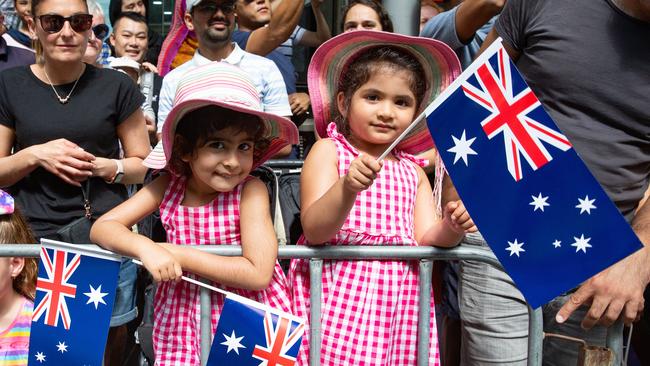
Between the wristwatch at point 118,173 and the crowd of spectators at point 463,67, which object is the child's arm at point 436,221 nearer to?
the crowd of spectators at point 463,67

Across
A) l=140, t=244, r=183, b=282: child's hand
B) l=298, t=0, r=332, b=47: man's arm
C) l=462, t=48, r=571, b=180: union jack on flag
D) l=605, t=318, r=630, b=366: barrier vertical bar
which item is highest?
l=298, t=0, r=332, b=47: man's arm

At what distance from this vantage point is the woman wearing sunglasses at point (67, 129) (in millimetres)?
3293

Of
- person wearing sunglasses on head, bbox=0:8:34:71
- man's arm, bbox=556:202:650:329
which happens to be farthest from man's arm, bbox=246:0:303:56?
man's arm, bbox=556:202:650:329

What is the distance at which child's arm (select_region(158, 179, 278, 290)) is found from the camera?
97.8 inches

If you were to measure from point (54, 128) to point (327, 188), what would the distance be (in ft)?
4.33

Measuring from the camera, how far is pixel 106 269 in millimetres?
2479

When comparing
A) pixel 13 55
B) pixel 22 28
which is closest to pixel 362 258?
pixel 13 55

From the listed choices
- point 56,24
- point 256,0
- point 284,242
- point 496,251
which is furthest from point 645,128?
point 256,0

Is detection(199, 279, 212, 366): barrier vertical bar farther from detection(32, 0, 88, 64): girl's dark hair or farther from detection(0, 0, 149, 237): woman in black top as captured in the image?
detection(32, 0, 88, 64): girl's dark hair

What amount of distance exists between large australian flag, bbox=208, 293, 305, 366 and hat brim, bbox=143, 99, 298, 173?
0.63m

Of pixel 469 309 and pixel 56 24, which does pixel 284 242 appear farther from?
pixel 56 24

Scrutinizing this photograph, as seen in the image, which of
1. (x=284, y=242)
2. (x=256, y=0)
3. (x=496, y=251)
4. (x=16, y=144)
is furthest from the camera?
(x=256, y=0)

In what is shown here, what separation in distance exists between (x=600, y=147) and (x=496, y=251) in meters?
0.66

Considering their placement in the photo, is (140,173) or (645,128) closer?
(645,128)
